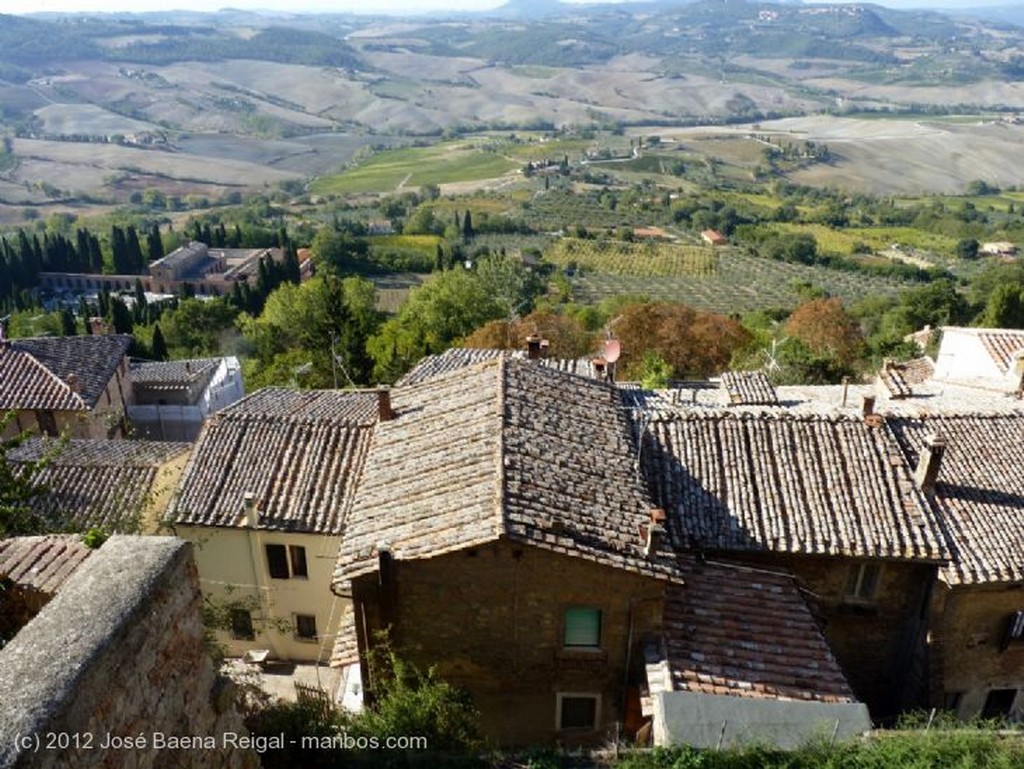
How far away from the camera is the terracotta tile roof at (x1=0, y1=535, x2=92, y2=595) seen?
10.6 m

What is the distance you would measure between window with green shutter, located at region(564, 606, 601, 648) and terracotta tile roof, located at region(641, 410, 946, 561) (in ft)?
9.86

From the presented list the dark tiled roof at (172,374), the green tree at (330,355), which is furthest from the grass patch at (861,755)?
the dark tiled roof at (172,374)

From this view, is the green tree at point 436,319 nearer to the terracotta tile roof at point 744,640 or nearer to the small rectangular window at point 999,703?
the terracotta tile roof at point 744,640

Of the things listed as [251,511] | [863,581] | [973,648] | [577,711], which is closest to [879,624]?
[863,581]

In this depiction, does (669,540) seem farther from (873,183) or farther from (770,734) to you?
(873,183)

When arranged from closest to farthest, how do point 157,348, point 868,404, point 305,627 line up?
point 868,404 → point 305,627 → point 157,348

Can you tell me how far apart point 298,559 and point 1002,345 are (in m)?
27.1

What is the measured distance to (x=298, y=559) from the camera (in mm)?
20359

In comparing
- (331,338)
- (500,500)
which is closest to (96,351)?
(331,338)

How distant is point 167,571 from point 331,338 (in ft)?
138

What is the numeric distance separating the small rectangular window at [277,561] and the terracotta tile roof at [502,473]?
4485 millimetres

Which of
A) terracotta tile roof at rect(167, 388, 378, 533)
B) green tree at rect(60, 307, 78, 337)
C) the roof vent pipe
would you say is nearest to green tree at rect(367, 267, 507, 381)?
green tree at rect(60, 307, 78, 337)

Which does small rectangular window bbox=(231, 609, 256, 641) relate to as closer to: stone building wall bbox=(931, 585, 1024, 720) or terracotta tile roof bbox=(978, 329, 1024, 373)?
stone building wall bbox=(931, 585, 1024, 720)

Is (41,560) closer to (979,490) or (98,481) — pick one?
(98,481)
